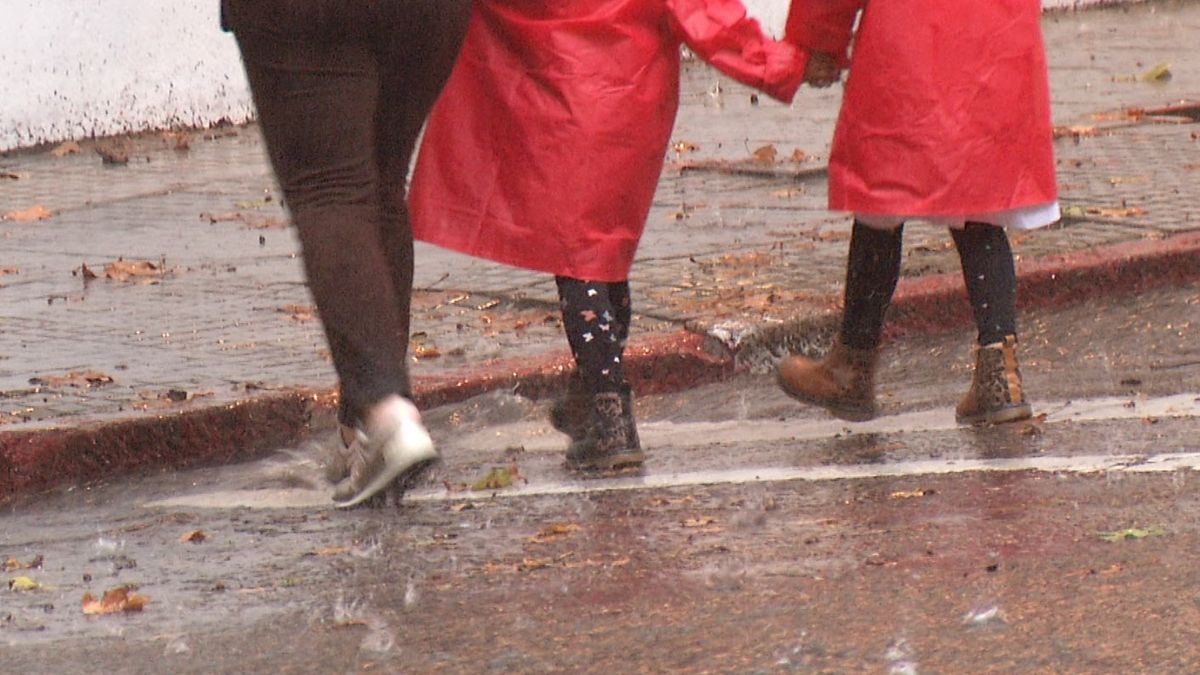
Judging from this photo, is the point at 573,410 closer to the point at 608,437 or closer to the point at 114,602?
the point at 608,437

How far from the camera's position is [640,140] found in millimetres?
4863

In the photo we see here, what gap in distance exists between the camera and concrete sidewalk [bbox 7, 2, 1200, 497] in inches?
221

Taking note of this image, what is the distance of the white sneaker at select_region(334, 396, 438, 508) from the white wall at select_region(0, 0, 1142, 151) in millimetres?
6913

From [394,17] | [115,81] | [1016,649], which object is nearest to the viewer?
[1016,649]

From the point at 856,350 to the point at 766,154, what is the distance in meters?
4.11

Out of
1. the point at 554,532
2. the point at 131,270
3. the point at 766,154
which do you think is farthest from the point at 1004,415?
the point at 766,154

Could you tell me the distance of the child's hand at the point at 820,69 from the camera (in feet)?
16.4

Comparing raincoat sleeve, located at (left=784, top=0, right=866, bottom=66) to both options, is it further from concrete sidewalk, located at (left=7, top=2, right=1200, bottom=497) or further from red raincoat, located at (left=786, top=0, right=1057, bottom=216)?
concrete sidewalk, located at (left=7, top=2, right=1200, bottom=497)

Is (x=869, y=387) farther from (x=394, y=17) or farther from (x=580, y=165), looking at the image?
(x=394, y=17)

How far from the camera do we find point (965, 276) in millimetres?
5262

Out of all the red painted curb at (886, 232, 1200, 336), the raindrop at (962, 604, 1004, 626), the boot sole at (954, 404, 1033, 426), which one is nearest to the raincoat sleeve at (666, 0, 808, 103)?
the boot sole at (954, 404, 1033, 426)

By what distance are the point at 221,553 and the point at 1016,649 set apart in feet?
5.52

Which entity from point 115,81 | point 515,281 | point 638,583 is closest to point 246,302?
point 515,281

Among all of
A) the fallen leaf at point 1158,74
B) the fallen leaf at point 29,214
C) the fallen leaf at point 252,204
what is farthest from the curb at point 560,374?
the fallen leaf at point 1158,74
